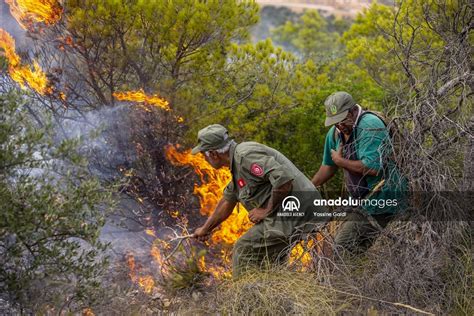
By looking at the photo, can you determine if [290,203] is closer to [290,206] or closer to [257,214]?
[290,206]

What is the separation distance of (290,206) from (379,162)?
2.82 feet

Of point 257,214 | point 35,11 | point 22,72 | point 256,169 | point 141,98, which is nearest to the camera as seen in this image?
point 256,169

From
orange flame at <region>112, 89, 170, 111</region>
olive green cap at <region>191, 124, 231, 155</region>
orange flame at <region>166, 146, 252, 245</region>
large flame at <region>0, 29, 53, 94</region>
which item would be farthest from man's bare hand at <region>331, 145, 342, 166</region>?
large flame at <region>0, 29, 53, 94</region>

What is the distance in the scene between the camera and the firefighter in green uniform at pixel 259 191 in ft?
18.1

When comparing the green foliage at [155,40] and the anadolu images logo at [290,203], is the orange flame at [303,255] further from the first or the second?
the green foliage at [155,40]

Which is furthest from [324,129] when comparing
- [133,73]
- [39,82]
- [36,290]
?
[36,290]

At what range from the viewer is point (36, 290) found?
5.12m

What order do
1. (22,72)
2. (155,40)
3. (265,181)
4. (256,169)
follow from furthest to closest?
(155,40) → (22,72) → (265,181) → (256,169)

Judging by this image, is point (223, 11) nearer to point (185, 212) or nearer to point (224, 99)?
point (224, 99)

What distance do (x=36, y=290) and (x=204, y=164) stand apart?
124 inches

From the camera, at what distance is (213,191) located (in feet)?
26.1

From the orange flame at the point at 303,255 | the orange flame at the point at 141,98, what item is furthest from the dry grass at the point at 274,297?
the orange flame at the point at 141,98

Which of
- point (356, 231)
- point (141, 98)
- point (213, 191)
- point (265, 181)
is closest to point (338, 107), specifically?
point (265, 181)

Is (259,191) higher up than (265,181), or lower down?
lower down
